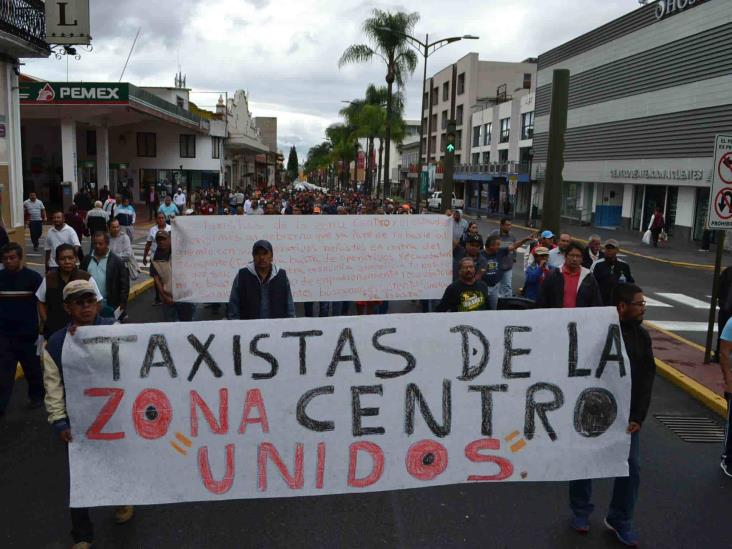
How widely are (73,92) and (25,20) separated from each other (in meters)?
12.8

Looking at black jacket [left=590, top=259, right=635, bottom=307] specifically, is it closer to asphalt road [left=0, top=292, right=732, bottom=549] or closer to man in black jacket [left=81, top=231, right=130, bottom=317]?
asphalt road [left=0, top=292, right=732, bottom=549]

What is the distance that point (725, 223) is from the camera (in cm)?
854

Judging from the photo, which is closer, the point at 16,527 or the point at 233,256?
the point at 16,527

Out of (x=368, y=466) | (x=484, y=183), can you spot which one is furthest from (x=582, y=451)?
(x=484, y=183)

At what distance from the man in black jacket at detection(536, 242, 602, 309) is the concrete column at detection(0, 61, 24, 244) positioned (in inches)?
509

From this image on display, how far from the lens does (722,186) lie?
28.0ft

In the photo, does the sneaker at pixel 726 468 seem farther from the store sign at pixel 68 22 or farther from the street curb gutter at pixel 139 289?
the store sign at pixel 68 22

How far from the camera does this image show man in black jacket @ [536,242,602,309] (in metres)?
6.95

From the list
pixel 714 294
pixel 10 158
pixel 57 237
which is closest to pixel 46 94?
pixel 10 158

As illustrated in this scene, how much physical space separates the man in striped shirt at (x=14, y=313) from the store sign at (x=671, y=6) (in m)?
31.7

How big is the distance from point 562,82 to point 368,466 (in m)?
9.85

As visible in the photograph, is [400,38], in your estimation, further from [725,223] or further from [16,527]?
[16,527]

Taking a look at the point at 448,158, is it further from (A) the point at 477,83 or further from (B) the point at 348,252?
(A) the point at 477,83

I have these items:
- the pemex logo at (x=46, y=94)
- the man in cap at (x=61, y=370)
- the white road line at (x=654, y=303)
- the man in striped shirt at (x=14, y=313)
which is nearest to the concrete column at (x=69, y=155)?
the pemex logo at (x=46, y=94)
